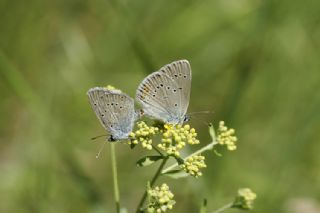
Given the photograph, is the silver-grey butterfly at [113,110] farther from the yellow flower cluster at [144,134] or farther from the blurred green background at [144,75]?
the blurred green background at [144,75]

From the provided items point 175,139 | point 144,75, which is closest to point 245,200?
point 175,139

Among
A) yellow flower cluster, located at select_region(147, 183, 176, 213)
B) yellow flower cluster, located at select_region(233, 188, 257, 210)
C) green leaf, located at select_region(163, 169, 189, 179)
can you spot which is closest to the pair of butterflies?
green leaf, located at select_region(163, 169, 189, 179)

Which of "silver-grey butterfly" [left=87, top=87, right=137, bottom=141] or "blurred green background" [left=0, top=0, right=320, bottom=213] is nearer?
"silver-grey butterfly" [left=87, top=87, right=137, bottom=141]

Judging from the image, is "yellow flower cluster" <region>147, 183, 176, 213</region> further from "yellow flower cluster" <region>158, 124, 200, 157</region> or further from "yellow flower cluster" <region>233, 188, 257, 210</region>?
"yellow flower cluster" <region>233, 188, 257, 210</region>

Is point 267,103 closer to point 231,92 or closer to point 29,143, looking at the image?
point 231,92

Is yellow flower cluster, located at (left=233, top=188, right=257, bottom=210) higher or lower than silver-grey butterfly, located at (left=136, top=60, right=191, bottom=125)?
lower

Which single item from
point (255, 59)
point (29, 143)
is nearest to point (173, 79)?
point (255, 59)

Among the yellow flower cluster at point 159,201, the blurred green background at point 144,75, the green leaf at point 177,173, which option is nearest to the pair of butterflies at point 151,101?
the green leaf at point 177,173
